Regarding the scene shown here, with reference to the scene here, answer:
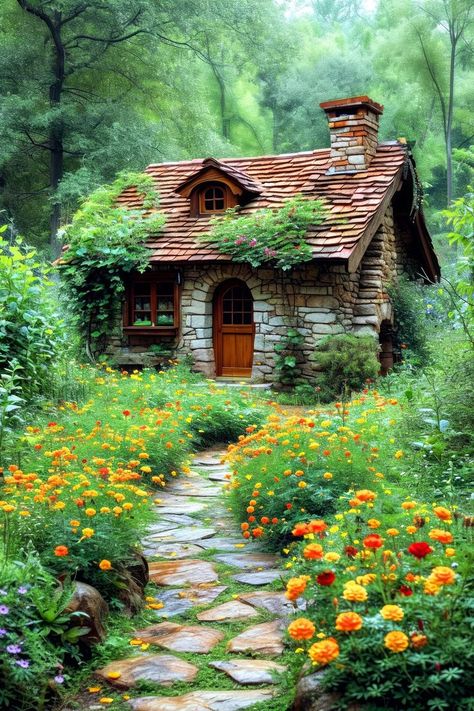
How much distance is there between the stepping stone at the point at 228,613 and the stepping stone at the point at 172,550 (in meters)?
1.02

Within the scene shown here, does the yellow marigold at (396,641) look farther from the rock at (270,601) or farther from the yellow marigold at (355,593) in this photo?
the rock at (270,601)

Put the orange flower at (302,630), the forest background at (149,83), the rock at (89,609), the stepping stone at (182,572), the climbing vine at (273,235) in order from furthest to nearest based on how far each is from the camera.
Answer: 1. the forest background at (149,83)
2. the climbing vine at (273,235)
3. the stepping stone at (182,572)
4. the rock at (89,609)
5. the orange flower at (302,630)

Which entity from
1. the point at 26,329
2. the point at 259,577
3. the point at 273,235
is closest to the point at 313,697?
the point at 259,577

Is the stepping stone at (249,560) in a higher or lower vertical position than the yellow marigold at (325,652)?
lower

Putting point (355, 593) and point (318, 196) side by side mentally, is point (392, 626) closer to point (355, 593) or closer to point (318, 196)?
point (355, 593)

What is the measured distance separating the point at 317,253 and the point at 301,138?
20719 millimetres

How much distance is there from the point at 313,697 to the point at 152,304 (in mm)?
12379

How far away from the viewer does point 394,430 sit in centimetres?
698

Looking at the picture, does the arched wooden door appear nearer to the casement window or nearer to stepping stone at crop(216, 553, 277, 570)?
the casement window

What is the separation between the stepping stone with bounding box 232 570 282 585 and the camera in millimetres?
4852

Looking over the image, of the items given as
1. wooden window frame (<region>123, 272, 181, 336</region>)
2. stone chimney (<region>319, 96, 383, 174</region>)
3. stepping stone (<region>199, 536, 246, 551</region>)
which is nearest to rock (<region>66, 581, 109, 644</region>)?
stepping stone (<region>199, 536, 246, 551</region>)

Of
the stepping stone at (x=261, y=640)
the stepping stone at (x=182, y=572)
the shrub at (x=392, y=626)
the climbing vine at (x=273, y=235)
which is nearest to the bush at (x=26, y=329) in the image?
the stepping stone at (x=182, y=572)

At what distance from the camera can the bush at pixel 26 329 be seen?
26.7ft

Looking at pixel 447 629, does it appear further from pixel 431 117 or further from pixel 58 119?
pixel 431 117
